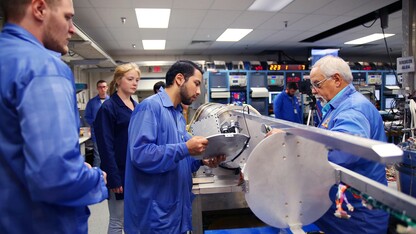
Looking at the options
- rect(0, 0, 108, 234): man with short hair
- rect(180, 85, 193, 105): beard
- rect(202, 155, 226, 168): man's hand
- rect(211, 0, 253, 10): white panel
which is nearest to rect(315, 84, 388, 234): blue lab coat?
rect(202, 155, 226, 168): man's hand

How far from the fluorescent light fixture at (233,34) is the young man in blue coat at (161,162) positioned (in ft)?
15.4

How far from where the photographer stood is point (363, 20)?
5.60 metres

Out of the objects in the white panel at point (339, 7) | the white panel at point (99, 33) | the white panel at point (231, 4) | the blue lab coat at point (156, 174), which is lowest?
the blue lab coat at point (156, 174)

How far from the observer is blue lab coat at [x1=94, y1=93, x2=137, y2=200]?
2.03 meters

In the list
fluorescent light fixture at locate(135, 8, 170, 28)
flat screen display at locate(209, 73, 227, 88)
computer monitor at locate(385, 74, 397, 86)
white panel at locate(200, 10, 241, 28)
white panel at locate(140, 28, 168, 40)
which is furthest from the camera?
computer monitor at locate(385, 74, 397, 86)

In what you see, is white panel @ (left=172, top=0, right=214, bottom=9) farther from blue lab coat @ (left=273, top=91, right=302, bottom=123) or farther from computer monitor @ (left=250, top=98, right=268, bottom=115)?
computer monitor @ (left=250, top=98, right=268, bottom=115)

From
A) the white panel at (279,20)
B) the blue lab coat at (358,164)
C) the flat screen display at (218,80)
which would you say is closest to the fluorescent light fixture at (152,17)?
the flat screen display at (218,80)

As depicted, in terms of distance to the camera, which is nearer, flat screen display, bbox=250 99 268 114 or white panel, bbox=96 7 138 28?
white panel, bbox=96 7 138 28

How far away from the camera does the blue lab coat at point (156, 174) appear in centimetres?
141

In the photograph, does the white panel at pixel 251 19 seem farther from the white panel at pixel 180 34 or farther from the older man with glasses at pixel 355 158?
the older man with glasses at pixel 355 158

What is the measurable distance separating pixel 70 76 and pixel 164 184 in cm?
80

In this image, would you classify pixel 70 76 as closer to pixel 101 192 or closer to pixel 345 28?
pixel 101 192

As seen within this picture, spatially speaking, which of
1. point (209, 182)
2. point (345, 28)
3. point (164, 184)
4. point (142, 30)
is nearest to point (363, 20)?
point (345, 28)

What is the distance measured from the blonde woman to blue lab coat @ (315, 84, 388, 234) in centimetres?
140
